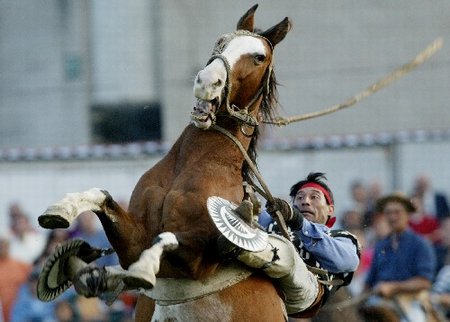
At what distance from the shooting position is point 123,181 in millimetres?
14516

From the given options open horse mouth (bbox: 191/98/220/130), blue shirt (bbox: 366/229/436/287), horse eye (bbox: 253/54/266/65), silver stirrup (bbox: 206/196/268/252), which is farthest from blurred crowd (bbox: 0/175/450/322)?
open horse mouth (bbox: 191/98/220/130)

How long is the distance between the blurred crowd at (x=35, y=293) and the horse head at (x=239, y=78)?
585 centimetres

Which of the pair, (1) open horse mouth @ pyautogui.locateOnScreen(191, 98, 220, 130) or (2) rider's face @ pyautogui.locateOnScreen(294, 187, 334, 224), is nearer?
(1) open horse mouth @ pyautogui.locateOnScreen(191, 98, 220, 130)

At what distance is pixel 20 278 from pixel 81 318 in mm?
925

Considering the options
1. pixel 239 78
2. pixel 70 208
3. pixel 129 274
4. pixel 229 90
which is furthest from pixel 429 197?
pixel 129 274

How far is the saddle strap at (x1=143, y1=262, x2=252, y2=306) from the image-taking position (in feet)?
21.6

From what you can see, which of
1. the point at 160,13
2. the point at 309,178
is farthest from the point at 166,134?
the point at 309,178

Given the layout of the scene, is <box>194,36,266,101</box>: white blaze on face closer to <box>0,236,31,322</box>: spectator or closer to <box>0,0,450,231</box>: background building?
<box>0,236,31,322</box>: spectator

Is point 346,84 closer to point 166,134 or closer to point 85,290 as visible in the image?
point 166,134

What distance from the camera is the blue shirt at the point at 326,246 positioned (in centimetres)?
720

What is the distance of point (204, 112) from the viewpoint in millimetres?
6539

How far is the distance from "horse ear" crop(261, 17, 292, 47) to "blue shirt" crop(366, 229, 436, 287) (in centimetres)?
475

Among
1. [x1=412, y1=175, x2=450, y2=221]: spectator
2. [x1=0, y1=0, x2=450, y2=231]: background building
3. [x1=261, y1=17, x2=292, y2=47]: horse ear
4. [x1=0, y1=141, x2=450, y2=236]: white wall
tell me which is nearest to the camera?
[x1=261, y1=17, x2=292, y2=47]: horse ear

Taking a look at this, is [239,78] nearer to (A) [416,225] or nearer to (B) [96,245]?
(B) [96,245]
